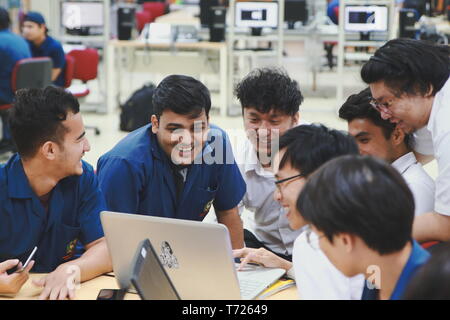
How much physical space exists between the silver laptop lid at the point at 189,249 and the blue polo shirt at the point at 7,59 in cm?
385

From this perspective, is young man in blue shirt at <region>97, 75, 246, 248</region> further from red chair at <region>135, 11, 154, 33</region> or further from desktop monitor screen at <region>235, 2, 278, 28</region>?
red chair at <region>135, 11, 154, 33</region>

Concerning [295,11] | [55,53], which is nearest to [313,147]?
[55,53]

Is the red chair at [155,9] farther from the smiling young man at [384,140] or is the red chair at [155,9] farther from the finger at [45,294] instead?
the finger at [45,294]

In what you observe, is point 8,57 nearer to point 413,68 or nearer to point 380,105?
point 380,105

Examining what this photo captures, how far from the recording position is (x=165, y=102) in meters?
2.41

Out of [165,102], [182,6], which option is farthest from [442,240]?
[182,6]

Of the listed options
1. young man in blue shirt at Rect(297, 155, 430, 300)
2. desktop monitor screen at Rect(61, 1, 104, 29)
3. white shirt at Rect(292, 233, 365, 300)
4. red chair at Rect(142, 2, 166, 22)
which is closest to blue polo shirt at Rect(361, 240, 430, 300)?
young man in blue shirt at Rect(297, 155, 430, 300)

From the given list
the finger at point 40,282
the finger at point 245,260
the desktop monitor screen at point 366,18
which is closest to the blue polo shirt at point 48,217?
the finger at point 40,282

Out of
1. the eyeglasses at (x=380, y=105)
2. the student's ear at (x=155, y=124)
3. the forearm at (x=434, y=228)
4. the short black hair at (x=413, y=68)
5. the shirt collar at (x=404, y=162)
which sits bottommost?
the forearm at (x=434, y=228)

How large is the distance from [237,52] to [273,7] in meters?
0.62

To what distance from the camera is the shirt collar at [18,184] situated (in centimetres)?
214

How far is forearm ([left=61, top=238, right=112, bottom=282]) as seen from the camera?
6.84 feet
